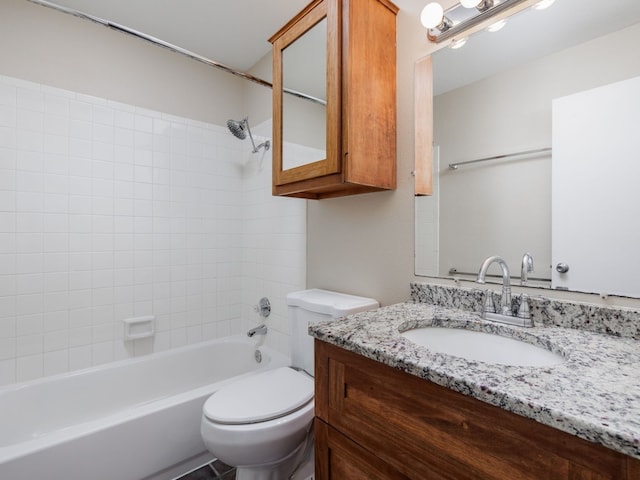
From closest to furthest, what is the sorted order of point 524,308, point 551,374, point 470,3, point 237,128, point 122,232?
point 551,374 → point 524,308 → point 470,3 → point 122,232 → point 237,128

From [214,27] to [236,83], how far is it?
0.54 m

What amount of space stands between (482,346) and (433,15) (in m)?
1.14

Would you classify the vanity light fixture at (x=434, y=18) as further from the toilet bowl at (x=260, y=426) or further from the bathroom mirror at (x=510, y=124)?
the toilet bowl at (x=260, y=426)

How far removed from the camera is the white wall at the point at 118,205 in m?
1.66

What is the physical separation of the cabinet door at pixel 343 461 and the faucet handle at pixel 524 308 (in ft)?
1.89

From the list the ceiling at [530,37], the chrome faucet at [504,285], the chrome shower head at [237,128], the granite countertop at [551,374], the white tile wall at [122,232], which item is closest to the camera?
the granite countertop at [551,374]

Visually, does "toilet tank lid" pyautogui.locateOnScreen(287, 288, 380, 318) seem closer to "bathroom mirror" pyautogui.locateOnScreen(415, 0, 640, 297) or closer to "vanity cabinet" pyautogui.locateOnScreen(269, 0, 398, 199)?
"bathroom mirror" pyautogui.locateOnScreen(415, 0, 640, 297)

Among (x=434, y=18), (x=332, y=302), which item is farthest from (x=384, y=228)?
(x=434, y=18)

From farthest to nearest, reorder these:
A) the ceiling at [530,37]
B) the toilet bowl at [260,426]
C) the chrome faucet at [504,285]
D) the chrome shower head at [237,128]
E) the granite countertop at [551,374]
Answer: the chrome shower head at [237,128]
the toilet bowl at [260,426]
the chrome faucet at [504,285]
the ceiling at [530,37]
the granite countertop at [551,374]

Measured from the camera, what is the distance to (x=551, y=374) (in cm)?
60

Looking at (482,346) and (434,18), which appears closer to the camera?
(482,346)

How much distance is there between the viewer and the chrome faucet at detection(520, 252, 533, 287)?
99 cm

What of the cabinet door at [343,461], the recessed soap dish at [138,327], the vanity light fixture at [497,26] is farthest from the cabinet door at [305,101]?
the recessed soap dish at [138,327]

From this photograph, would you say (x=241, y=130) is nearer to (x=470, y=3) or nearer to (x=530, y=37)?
(x=470, y=3)
